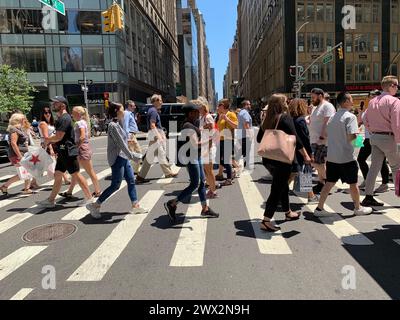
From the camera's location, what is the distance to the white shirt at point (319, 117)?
678 cm

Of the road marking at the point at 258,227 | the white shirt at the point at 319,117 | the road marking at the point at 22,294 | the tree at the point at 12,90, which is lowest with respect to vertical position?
the road marking at the point at 22,294

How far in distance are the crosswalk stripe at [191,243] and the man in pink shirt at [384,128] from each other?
2876 millimetres

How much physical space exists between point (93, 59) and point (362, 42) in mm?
36544

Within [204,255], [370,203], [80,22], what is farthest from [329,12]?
[204,255]

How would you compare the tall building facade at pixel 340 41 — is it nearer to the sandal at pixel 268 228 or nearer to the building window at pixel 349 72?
the building window at pixel 349 72

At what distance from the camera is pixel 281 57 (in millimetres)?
55625

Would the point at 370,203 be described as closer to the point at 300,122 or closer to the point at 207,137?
the point at 300,122

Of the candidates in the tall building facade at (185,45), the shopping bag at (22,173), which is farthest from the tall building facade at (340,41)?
the tall building facade at (185,45)

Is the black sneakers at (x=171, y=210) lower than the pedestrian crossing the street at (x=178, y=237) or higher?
higher

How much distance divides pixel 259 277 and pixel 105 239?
7.59ft

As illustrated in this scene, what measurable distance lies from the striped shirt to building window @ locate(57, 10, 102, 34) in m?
42.4

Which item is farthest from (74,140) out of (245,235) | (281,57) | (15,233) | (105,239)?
(281,57)

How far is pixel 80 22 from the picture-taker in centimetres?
4422

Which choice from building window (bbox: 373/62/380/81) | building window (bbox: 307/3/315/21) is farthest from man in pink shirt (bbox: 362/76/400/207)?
building window (bbox: 373/62/380/81)
